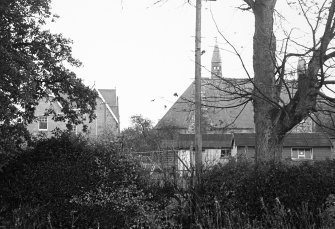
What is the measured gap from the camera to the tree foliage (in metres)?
9.34

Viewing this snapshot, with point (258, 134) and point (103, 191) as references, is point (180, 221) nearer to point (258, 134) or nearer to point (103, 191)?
point (103, 191)

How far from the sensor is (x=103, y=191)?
8266 mm

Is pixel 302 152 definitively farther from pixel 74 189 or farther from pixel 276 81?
pixel 74 189

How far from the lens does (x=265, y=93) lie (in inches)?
437

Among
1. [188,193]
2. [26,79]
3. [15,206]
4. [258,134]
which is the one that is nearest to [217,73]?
[258,134]

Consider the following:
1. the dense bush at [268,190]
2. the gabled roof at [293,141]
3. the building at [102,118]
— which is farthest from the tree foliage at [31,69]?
the gabled roof at [293,141]

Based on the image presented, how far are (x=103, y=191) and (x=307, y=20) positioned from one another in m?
4.97

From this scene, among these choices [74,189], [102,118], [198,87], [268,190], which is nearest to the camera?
[268,190]

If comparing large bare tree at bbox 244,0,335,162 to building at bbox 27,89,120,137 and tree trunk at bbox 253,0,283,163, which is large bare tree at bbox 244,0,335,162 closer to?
tree trunk at bbox 253,0,283,163

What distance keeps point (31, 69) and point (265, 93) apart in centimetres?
550

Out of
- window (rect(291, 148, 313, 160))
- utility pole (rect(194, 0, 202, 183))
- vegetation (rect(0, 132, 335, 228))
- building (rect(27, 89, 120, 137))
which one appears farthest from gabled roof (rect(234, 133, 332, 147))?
vegetation (rect(0, 132, 335, 228))

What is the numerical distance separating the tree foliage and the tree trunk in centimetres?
466

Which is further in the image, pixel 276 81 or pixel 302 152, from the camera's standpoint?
pixel 302 152

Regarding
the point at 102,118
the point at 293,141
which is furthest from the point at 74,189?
the point at 102,118
